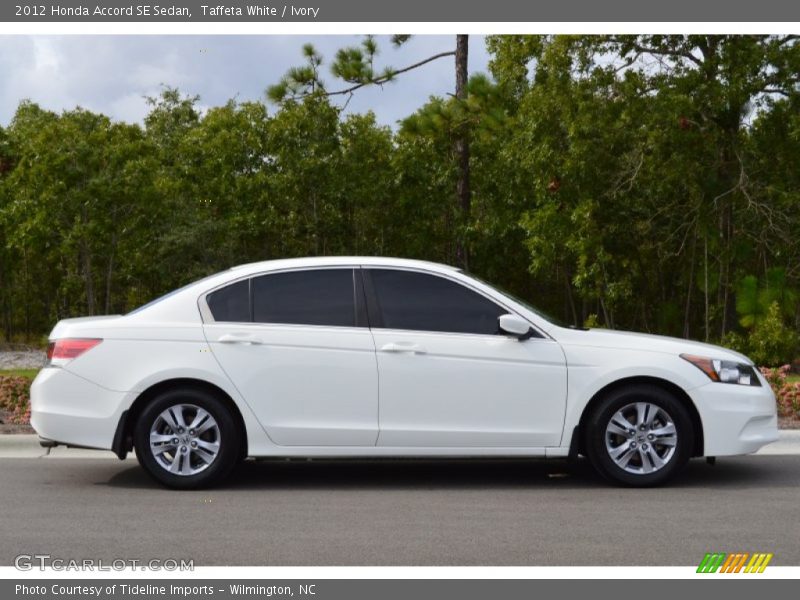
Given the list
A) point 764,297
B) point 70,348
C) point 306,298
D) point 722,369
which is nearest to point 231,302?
point 306,298

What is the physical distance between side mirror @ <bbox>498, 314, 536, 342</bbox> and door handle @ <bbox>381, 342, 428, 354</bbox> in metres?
0.60

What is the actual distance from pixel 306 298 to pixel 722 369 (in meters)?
3.13

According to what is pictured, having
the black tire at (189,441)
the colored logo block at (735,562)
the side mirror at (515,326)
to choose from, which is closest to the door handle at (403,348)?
the side mirror at (515,326)

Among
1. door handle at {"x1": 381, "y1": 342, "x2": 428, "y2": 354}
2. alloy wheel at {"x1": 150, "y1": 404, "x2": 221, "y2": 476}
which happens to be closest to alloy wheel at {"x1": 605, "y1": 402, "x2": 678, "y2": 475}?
door handle at {"x1": 381, "y1": 342, "x2": 428, "y2": 354}

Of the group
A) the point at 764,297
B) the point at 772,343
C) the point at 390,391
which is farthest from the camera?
the point at 764,297

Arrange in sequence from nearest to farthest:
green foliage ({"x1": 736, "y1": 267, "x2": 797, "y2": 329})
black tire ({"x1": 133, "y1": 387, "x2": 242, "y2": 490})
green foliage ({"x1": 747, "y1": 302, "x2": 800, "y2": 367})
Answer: black tire ({"x1": 133, "y1": 387, "x2": 242, "y2": 490}) < green foliage ({"x1": 747, "y1": 302, "x2": 800, "y2": 367}) < green foliage ({"x1": 736, "y1": 267, "x2": 797, "y2": 329})

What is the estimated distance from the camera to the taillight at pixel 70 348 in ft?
27.3

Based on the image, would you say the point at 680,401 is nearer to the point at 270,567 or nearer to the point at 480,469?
the point at 480,469

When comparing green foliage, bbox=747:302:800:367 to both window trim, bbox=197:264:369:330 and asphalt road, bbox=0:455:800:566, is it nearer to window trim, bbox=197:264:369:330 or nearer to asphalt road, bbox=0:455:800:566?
asphalt road, bbox=0:455:800:566

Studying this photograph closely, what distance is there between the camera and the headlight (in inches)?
327

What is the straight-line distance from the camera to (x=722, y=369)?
27.5ft

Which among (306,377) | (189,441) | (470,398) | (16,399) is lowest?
(16,399)

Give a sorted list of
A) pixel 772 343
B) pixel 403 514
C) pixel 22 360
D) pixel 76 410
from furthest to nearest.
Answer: pixel 22 360 < pixel 772 343 < pixel 76 410 < pixel 403 514
